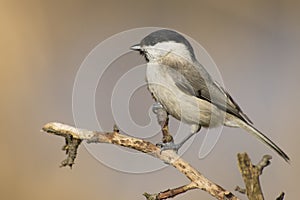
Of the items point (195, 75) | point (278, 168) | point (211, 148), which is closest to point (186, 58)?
point (195, 75)

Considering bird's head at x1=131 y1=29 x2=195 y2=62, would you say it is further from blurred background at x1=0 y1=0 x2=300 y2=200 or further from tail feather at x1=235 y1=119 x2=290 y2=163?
tail feather at x1=235 y1=119 x2=290 y2=163

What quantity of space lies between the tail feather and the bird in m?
0.04

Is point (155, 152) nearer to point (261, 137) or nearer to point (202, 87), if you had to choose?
point (202, 87)

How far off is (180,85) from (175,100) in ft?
0.10

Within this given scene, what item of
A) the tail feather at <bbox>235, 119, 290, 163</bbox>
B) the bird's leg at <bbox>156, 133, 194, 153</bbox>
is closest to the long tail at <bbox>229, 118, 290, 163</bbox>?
the tail feather at <bbox>235, 119, 290, 163</bbox>

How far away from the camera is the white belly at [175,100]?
962 mm

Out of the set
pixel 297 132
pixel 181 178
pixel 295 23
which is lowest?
pixel 181 178

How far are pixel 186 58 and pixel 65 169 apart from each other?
388 mm

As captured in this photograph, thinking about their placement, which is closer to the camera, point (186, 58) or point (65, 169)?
point (186, 58)

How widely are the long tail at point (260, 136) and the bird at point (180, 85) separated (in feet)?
0.11

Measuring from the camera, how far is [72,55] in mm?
1155

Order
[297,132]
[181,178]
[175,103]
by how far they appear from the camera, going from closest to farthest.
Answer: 1. [175,103]
2. [181,178]
3. [297,132]

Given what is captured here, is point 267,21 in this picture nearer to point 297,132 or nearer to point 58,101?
point 297,132

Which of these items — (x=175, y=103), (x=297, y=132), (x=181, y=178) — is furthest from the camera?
(x=297, y=132)
